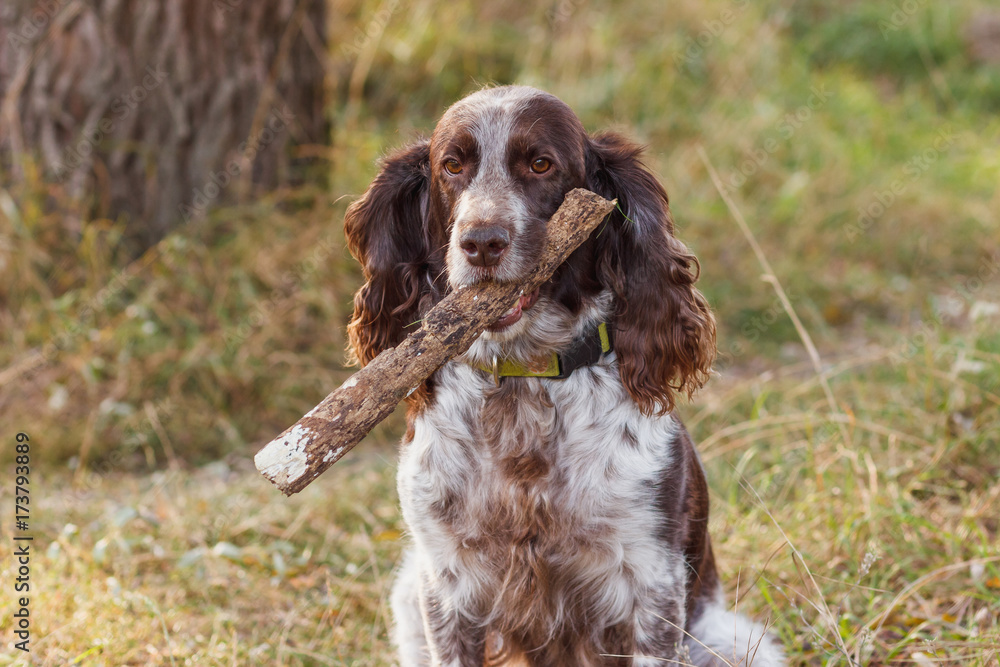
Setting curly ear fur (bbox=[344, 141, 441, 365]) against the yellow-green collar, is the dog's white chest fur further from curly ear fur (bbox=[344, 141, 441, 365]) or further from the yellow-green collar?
curly ear fur (bbox=[344, 141, 441, 365])

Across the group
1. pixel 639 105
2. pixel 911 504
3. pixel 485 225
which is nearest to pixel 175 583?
pixel 485 225

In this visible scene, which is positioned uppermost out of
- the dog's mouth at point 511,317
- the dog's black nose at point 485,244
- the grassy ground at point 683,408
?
the dog's black nose at point 485,244

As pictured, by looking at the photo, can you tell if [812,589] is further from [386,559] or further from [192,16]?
[192,16]

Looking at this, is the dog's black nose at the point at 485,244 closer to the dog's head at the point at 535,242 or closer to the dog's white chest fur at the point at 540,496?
the dog's head at the point at 535,242

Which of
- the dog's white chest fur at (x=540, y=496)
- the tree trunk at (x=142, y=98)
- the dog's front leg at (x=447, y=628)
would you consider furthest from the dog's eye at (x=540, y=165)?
the tree trunk at (x=142, y=98)

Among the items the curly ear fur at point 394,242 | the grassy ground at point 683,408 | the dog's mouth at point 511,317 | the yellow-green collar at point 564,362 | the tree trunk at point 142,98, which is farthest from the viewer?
the tree trunk at point 142,98

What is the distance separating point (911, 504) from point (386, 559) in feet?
6.22

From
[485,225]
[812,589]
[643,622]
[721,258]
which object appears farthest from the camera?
[721,258]

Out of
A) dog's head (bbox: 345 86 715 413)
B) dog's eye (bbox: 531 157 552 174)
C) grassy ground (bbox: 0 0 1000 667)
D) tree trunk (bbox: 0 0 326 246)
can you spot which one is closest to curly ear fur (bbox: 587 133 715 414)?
dog's head (bbox: 345 86 715 413)

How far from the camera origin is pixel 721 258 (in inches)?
258

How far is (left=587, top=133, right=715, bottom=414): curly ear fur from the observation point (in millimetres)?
2633

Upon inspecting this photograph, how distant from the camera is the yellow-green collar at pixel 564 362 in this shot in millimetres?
2660

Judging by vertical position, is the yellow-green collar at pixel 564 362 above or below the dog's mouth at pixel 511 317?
below

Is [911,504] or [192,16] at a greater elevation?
[192,16]
